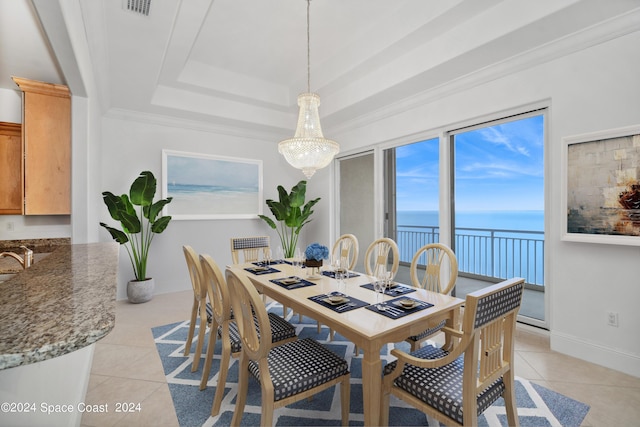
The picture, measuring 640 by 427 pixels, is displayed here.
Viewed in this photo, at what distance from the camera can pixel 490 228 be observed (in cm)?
499

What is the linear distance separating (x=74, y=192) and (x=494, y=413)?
13.4 feet

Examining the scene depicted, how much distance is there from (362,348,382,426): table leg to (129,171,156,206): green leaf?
3683 mm

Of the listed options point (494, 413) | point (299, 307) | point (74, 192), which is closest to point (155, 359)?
point (299, 307)

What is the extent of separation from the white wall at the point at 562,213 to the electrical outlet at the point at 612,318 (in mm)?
29

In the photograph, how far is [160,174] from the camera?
462 cm

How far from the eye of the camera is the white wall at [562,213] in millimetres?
2342

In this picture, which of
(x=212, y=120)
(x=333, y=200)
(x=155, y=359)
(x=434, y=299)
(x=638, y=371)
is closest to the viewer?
(x=434, y=299)

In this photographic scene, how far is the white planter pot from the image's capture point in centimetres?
407

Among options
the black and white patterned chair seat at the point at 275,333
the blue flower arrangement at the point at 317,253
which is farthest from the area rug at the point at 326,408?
the blue flower arrangement at the point at 317,253

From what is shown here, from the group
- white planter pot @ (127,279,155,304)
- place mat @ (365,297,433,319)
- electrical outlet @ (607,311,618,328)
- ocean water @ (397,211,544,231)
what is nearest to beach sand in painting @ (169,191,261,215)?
white planter pot @ (127,279,155,304)

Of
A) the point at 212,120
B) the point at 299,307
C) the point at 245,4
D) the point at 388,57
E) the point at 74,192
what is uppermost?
the point at 245,4

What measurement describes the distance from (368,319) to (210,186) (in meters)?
4.07

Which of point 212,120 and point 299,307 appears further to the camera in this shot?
point 212,120

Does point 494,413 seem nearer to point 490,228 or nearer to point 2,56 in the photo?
point 490,228
